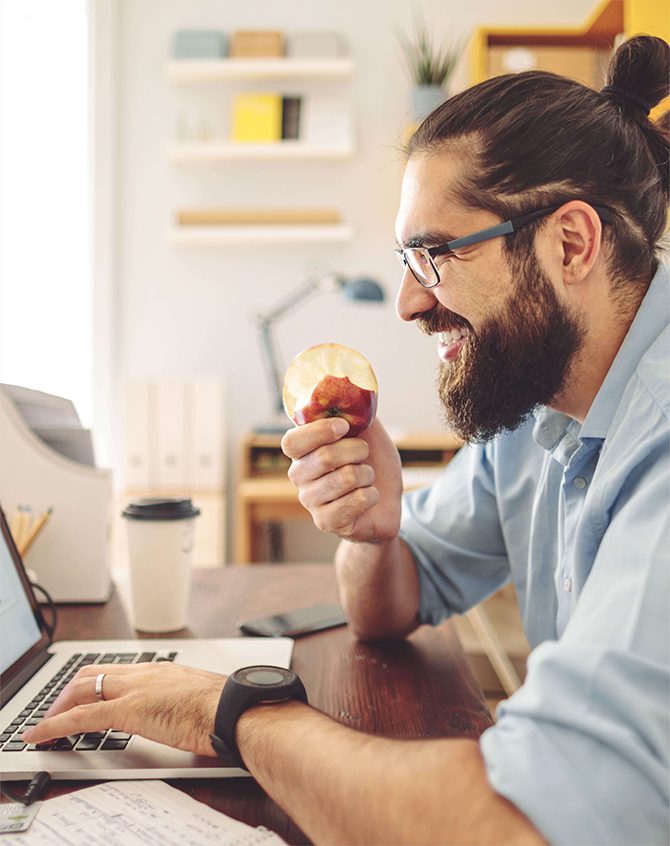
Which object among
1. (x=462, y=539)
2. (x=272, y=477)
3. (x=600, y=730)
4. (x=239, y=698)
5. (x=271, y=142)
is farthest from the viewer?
(x=271, y=142)

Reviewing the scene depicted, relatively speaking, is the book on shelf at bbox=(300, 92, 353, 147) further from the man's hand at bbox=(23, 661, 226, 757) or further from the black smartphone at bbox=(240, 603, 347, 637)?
the man's hand at bbox=(23, 661, 226, 757)

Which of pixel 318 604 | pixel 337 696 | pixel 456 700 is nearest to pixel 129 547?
pixel 318 604

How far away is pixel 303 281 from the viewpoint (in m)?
3.64

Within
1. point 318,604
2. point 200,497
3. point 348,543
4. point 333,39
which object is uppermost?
point 333,39

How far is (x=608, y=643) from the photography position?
60cm

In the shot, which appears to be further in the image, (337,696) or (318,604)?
(318,604)

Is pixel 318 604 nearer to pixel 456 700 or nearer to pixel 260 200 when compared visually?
pixel 456 700

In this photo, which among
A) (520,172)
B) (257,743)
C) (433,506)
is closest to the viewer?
(257,743)

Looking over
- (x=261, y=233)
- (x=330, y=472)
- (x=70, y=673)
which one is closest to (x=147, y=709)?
(x=70, y=673)

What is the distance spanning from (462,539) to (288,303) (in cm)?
245

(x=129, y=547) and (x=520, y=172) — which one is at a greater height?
(x=520, y=172)

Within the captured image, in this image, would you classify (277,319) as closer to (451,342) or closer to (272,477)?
(272,477)

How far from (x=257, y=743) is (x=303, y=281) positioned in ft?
10.1

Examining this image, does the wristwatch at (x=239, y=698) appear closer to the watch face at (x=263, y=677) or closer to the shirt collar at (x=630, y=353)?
the watch face at (x=263, y=677)
